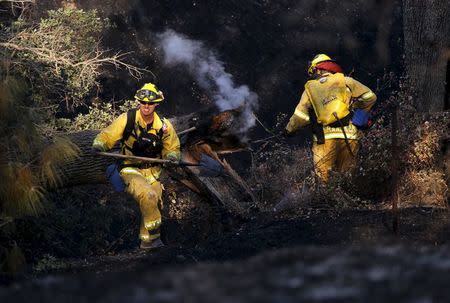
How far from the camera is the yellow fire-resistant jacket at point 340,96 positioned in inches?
364

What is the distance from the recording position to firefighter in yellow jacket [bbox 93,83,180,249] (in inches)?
325

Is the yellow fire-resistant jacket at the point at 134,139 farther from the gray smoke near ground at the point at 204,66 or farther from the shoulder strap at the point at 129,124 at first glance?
the gray smoke near ground at the point at 204,66

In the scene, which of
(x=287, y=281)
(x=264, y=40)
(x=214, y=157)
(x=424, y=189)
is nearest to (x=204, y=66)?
(x=264, y=40)

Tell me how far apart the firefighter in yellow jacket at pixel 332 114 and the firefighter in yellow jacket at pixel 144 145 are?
175cm

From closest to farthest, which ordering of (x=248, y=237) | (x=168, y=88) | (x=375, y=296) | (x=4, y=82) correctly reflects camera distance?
(x=375, y=296) → (x=4, y=82) → (x=248, y=237) → (x=168, y=88)

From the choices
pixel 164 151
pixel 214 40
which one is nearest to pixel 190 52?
pixel 214 40

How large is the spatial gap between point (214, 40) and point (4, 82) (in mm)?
10616

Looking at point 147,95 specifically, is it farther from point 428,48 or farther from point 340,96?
point 428,48

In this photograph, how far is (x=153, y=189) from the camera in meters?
8.41

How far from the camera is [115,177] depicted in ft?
27.9

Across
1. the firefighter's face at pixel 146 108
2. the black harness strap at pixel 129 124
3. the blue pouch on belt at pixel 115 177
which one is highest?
the firefighter's face at pixel 146 108

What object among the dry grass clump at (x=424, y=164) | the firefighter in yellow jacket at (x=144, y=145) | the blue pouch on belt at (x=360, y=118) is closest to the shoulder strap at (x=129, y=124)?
the firefighter in yellow jacket at (x=144, y=145)

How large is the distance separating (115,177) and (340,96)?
8.83ft

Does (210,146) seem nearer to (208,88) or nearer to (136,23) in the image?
(208,88)
